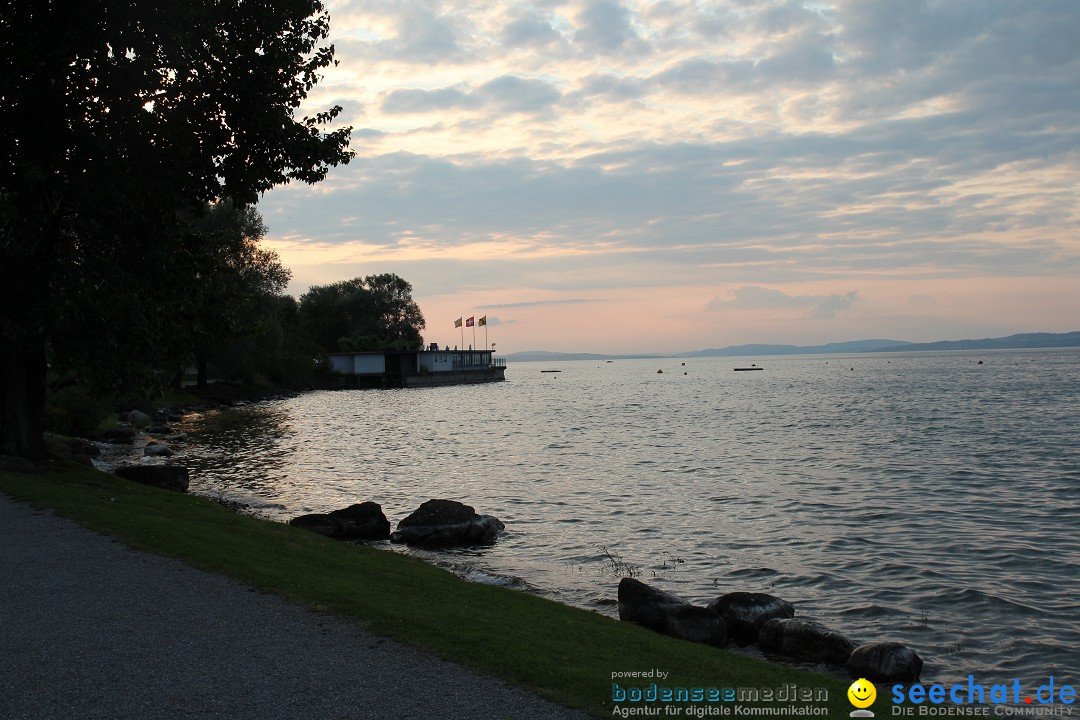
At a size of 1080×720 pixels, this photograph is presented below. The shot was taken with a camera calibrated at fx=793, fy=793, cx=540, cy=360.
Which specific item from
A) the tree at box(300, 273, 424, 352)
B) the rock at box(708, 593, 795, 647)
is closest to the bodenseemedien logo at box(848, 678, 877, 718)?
the rock at box(708, 593, 795, 647)

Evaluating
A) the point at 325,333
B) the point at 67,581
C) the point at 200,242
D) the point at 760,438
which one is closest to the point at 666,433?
the point at 760,438

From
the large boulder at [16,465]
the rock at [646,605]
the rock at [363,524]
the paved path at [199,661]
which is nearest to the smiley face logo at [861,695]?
the paved path at [199,661]

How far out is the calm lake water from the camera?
14.7 meters

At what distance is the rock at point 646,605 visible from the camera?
1322 centimetres

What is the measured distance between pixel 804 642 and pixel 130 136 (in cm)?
1948

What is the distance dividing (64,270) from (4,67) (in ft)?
15.6

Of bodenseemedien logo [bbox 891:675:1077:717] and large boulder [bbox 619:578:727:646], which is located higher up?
large boulder [bbox 619:578:727:646]

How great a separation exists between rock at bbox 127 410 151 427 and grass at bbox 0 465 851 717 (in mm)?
35570

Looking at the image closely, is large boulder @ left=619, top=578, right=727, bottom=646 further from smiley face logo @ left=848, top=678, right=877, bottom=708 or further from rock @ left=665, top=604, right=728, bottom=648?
smiley face logo @ left=848, top=678, right=877, bottom=708

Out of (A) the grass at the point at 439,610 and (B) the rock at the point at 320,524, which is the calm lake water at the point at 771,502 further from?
(B) the rock at the point at 320,524

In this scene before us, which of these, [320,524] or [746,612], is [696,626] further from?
[320,524]

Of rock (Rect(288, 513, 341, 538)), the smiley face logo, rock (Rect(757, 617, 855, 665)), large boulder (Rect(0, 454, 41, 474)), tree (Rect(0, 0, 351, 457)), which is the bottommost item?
rock (Rect(757, 617, 855, 665))

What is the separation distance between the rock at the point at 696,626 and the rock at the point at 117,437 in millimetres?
37240

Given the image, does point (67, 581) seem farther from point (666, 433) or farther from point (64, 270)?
point (666, 433)
